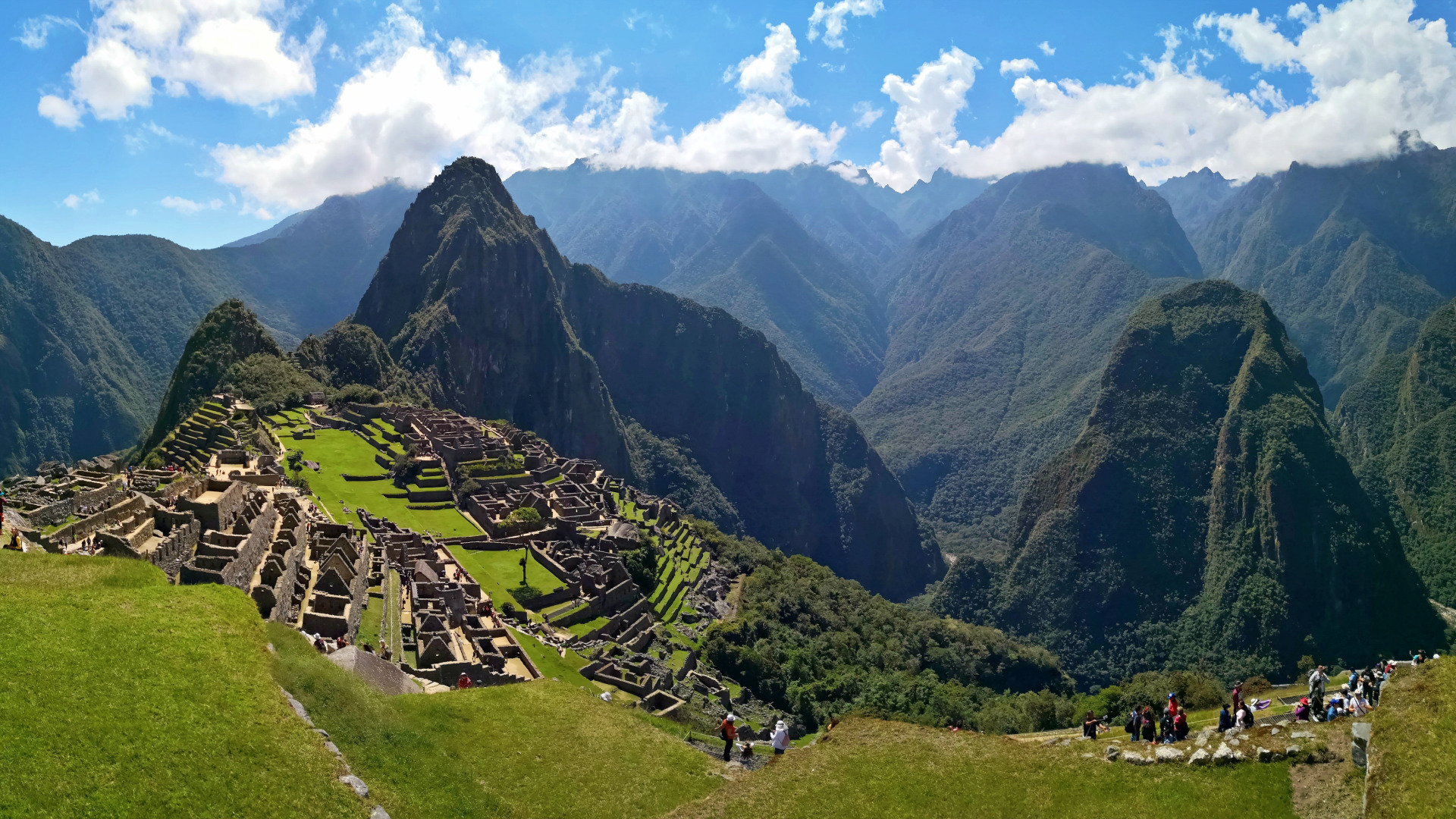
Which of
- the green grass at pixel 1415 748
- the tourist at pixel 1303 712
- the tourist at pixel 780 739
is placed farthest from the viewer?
the tourist at pixel 780 739

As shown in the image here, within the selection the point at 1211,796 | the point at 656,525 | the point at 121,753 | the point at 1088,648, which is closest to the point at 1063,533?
the point at 1088,648

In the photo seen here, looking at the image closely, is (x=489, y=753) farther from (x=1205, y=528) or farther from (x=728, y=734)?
(x=1205, y=528)

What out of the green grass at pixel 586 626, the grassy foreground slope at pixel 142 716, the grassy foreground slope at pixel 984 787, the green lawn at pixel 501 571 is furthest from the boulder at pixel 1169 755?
Result: the green lawn at pixel 501 571

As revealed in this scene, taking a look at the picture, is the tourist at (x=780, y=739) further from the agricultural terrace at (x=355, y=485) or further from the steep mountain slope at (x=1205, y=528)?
the steep mountain slope at (x=1205, y=528)

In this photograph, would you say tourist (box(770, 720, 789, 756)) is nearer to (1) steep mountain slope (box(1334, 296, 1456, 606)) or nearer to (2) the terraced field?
(2) the terraced field

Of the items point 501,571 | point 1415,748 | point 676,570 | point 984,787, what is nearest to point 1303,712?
point 1415,748
